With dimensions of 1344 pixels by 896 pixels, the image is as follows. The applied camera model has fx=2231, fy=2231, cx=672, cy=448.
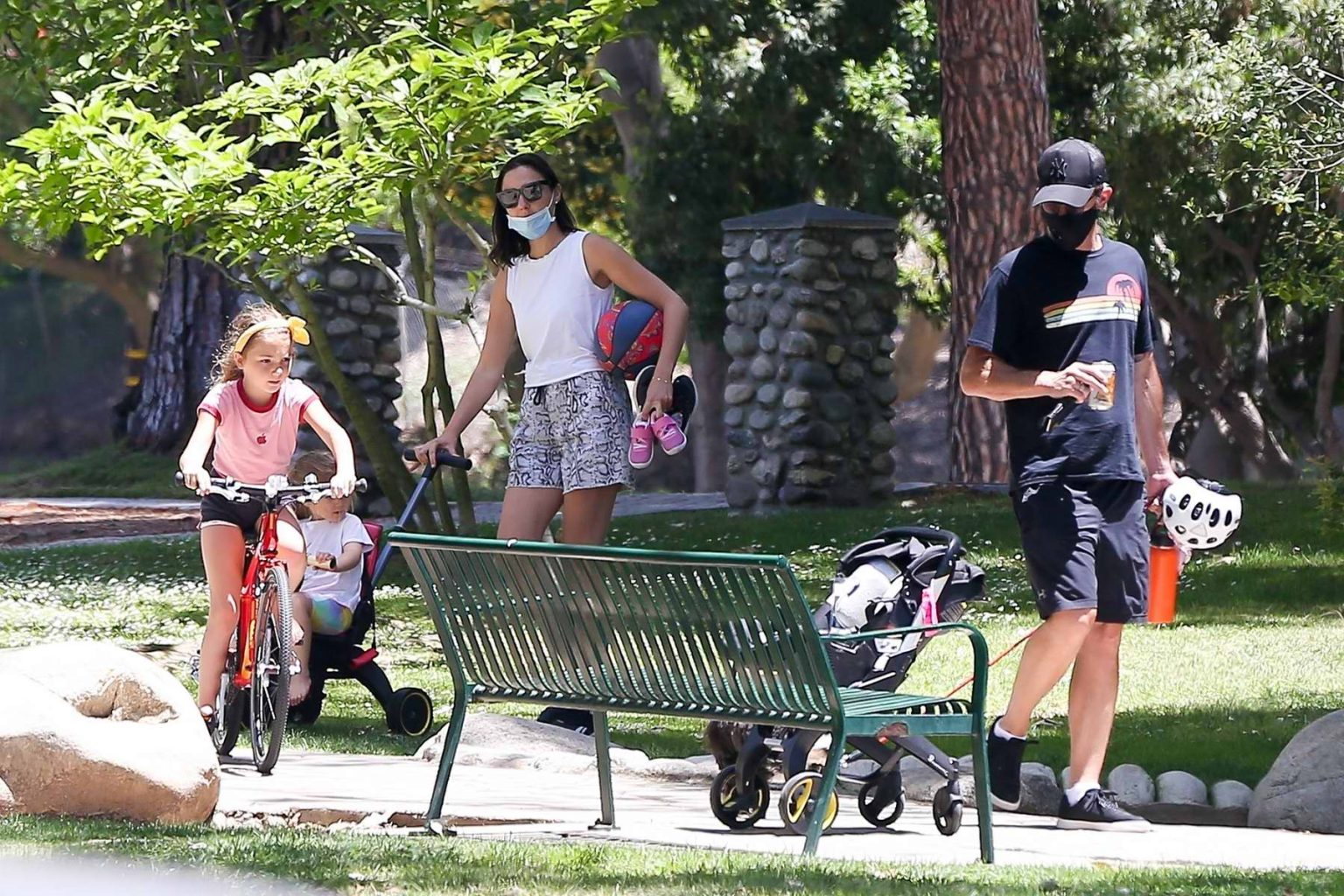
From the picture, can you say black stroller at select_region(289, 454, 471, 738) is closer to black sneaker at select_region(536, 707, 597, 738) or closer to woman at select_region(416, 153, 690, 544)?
black sneaker at select_region(536, 707, 597, 738)

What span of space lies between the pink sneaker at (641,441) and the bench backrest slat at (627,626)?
1429mm

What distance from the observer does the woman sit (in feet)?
26.2

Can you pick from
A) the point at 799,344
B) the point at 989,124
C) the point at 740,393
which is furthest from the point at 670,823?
the point at 989,124

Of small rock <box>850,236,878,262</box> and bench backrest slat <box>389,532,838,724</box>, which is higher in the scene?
small rock <box>850,236,878,262</box>

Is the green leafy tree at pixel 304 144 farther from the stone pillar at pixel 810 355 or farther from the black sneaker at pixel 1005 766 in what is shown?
the stone pillar at pixel 810 355

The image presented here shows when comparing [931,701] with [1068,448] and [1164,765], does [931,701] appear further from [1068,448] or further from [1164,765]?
[1164,765]

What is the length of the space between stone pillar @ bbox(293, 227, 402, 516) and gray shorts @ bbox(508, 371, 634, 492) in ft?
32.0

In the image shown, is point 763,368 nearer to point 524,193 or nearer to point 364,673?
point 364,673

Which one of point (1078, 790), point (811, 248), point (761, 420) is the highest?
point (811, 248)

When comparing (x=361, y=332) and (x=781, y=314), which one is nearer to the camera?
(x=781, y=314)

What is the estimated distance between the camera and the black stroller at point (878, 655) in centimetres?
670

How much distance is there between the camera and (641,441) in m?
7.76

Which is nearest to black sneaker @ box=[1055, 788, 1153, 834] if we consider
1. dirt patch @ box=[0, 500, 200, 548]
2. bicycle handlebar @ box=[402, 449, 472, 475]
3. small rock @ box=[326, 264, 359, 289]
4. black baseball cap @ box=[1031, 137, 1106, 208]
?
black baseball cap @ box=[1031, 137, 1106, 208]

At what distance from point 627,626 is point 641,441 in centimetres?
166
